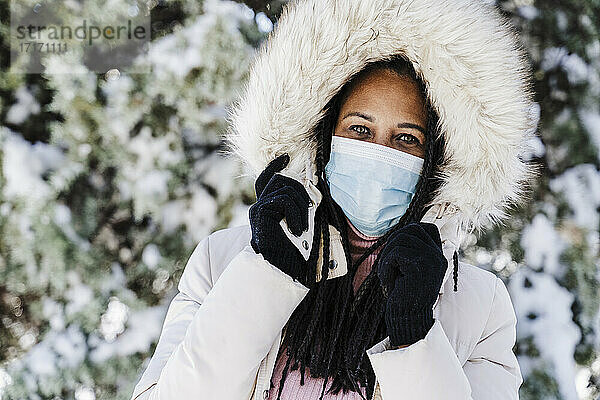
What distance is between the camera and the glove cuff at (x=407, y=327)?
1.32 meters

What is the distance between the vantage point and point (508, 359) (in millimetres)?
1654

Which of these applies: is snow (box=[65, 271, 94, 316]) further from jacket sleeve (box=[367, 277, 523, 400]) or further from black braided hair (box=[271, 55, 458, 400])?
jacket sleeve (box=[367, 277, 523, 400])

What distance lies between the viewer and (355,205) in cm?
165

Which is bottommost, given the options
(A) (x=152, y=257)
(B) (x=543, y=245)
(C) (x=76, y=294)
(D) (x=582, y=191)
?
(C) (x=76, y=294)

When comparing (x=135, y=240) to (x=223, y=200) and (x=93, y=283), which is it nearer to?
(x=93, y=283)

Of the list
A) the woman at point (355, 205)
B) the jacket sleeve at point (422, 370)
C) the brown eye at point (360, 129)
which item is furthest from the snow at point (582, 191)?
the jacket sleeve at point (422, 370)

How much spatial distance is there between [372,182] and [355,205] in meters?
0.08

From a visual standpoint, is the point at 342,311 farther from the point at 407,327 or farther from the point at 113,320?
the point at 113,320

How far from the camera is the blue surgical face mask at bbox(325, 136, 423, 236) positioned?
1.63 m

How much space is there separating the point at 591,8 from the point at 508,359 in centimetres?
179

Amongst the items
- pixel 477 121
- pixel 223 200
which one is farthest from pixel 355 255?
pixel 223 200

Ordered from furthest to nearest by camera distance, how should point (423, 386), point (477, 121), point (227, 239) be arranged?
point (227, 239) → point (477, 121) → point (423, 386)

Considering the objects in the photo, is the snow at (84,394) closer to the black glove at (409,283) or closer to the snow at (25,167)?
the snow at (25,167)

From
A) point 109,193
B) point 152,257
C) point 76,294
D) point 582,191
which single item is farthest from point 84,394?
point 582,191
